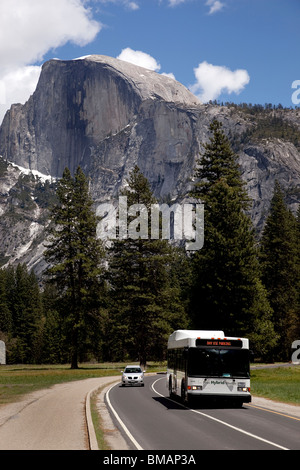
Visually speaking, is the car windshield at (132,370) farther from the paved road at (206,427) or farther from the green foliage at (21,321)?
the green foliage at (21,321)

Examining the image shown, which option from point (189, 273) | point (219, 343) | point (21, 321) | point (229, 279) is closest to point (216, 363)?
point (219, 343)

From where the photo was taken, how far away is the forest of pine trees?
44.6 metres

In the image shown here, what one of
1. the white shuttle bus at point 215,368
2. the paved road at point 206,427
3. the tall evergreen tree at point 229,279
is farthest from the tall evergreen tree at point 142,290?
the white shuttle bus at point 215,368

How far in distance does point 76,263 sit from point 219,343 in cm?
3640

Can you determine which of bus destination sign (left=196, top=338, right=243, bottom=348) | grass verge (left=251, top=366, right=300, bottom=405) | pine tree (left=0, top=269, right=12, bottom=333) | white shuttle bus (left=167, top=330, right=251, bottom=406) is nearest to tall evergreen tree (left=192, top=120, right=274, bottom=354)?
grass verge (left=251, top=366, right=300, bottom=405)

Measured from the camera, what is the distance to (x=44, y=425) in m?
16.8

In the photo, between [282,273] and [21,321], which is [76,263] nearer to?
[282,273]

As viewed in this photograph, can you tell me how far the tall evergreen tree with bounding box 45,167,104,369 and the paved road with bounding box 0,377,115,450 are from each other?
96.4ft

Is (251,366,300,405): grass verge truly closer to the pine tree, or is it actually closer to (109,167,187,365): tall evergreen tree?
(109,167,187,365): tall evergreen tree

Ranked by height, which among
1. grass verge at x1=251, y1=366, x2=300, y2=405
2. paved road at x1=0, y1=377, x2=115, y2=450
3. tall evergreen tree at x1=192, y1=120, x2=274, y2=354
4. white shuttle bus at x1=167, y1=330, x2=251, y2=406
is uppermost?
tall evergreen tree at x1=192, y1=120, x2=274, y2=354
